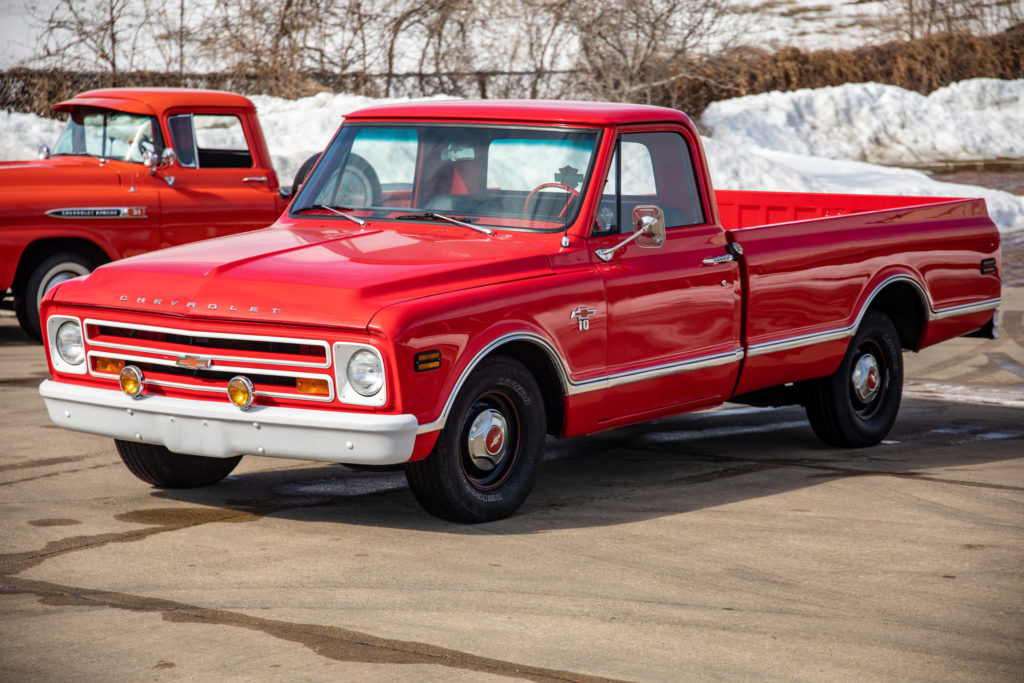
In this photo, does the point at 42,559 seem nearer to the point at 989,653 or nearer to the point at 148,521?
the point at 148,521

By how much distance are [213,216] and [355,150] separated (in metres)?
5.24

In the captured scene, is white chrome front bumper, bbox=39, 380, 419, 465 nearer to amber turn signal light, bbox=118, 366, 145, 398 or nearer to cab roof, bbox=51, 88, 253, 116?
amber turn signal light, bbox=118, 366, 145, 398

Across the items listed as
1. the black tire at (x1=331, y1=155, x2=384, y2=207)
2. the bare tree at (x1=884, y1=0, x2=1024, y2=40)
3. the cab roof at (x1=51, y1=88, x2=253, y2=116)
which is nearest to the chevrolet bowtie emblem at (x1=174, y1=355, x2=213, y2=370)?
the black tire at (x1=331, y1=155, x2=384, y2=207)

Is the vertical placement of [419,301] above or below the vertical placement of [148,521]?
above

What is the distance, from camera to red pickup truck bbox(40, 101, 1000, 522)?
572 cm

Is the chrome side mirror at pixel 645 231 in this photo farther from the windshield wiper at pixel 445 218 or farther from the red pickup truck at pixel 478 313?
the windshield wiper at pixel 445 218

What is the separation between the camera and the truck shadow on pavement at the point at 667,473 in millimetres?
6527

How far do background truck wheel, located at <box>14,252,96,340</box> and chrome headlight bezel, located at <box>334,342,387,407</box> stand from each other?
21.4 ft

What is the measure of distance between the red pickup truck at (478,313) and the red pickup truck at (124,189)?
497 centimetres

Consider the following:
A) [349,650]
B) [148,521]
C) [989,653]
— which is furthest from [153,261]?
[989,653]

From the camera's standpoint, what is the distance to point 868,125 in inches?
1332

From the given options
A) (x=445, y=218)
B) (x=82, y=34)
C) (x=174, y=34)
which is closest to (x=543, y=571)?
(x=445, y=218)

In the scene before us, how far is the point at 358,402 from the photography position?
5656 mm

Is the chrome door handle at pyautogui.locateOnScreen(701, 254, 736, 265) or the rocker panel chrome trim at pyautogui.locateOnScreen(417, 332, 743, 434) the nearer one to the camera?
the rocker panel chrome trim at pyautogui.locateOnScreen(417, 332, 743, 434)
